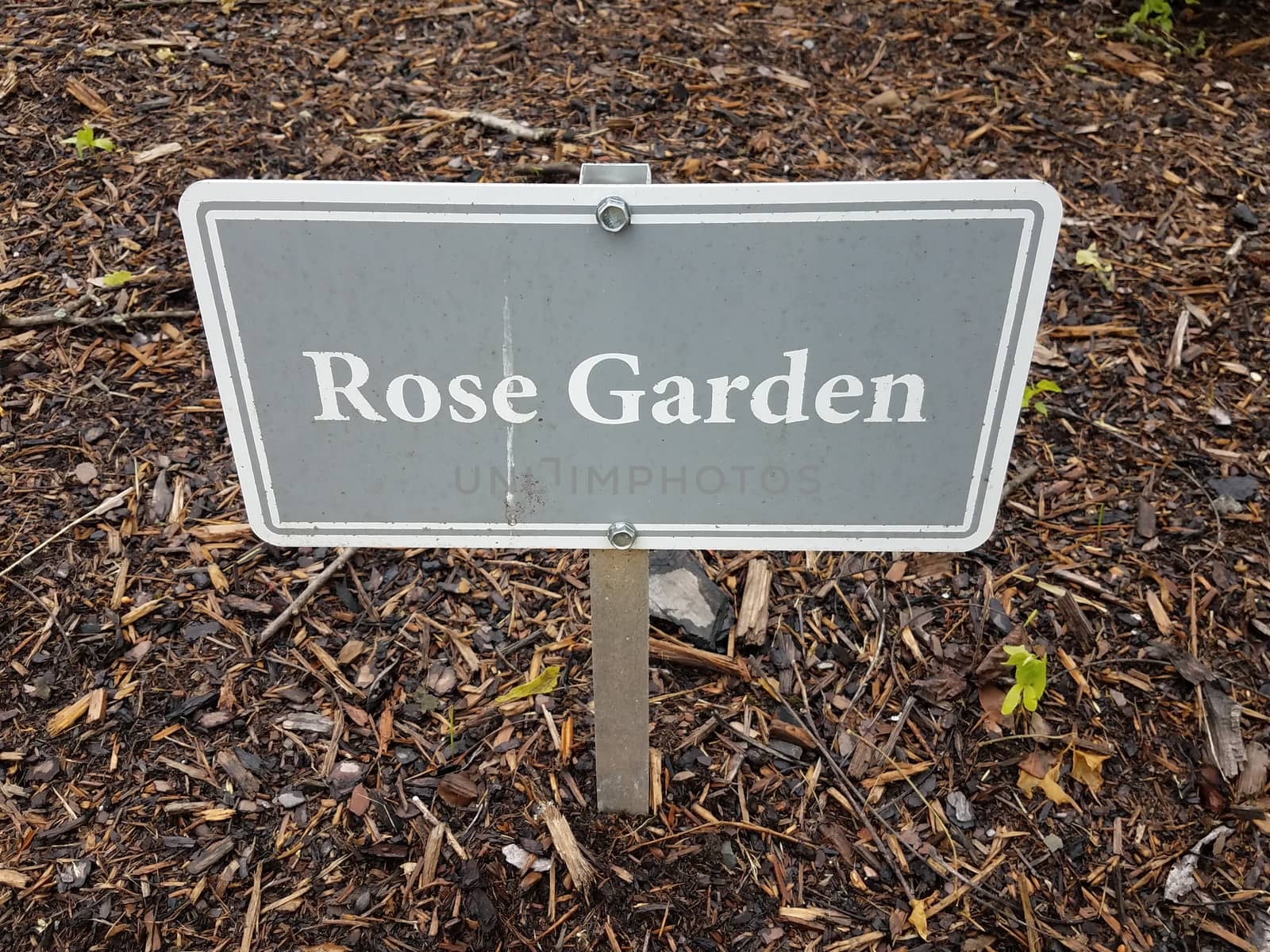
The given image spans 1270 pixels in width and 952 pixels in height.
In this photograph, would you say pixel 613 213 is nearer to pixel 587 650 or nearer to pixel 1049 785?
pixel 587 650

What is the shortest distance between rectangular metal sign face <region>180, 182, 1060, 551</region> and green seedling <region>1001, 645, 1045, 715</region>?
66 centimetres

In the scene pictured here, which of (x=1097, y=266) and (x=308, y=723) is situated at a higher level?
(x=1097, y=266)

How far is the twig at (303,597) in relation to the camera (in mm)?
2240

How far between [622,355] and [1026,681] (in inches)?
48.9

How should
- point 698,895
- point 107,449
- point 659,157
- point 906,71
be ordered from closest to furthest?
point 698,895
point 107,449
point 659,157
point 906,71

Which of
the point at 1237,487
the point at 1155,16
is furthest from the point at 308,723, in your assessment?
the point at 1155,16

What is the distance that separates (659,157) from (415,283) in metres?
2.29

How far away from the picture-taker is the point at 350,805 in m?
2.00

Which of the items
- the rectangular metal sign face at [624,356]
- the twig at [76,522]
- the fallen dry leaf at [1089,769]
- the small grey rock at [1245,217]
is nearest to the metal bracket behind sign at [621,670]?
the rectangular metal sign face at [624,356]

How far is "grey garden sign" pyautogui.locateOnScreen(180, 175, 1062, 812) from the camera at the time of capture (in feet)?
4.03

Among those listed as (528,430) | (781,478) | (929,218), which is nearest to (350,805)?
(528,430)

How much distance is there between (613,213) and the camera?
1211mm

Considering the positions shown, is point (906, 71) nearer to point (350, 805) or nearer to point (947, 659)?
point (947, 659)

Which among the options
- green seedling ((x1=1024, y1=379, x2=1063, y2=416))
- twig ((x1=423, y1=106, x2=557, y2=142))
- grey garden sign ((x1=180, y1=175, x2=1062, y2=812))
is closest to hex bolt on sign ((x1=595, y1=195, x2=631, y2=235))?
grey garden sign ((x1=180, y1=175, x2=1062, y2=812))
